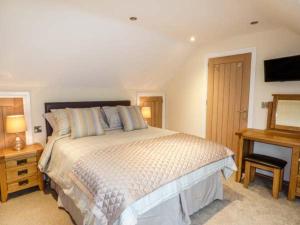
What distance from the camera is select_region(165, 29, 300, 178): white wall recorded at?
2758 mm

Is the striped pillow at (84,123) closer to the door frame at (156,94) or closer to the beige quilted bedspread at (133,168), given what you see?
the beige quilted bedspread at (133,168)

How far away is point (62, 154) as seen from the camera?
6.95 feet

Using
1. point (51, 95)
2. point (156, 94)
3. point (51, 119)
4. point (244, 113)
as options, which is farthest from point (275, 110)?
point (51, 95)

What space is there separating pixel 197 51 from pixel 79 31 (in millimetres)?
2332

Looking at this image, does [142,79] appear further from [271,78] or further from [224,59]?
[271,78]

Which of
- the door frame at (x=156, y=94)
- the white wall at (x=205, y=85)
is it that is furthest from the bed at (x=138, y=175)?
the door frame at (x=156, y=94)

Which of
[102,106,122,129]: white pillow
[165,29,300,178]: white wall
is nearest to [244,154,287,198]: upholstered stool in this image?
[165,29,300,178]: white wall

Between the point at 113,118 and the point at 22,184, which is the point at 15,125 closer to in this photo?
the point at 22,184

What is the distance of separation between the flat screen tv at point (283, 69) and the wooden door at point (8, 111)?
3609mm

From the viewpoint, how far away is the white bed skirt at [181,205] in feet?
5.36

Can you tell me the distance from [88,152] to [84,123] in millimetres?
747

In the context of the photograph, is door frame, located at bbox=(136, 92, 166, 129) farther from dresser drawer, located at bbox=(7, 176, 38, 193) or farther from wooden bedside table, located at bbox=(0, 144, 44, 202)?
dresser drawer, located at bbox=(7, 176, 38, 193)

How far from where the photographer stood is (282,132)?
275 centimetres

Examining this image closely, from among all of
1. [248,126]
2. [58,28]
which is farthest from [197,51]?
[58,28]
